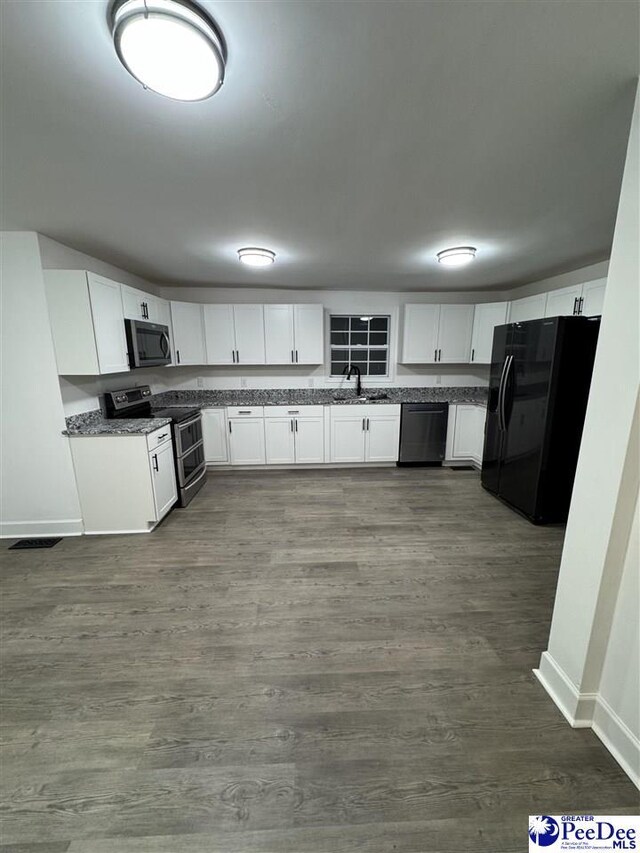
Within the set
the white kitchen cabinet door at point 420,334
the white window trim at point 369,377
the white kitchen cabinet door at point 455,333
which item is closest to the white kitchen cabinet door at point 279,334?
the white window trim at point 369,377

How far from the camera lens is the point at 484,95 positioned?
1.12 meters

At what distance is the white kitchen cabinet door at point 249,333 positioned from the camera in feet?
14.0

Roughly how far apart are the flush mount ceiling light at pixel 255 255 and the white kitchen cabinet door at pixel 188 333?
154 centimetres

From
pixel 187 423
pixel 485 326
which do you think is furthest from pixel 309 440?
pixel 485 326

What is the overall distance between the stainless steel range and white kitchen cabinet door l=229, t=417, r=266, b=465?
48cm

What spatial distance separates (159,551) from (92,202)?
2.51 metres

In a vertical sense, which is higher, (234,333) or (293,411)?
(234,333)

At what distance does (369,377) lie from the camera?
4.94 metres

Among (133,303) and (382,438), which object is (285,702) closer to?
(382,438)

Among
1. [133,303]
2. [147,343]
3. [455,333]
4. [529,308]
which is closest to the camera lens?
[133,303]

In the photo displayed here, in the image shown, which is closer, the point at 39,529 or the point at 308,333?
the point at 39,529

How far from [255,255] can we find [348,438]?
2.53 m

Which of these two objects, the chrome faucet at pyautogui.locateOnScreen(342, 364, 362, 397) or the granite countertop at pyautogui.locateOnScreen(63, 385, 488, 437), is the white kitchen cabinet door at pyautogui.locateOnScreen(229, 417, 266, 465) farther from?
the chrome faucet at pyautogui.locateOnScreen(342, 364, 362, 397)

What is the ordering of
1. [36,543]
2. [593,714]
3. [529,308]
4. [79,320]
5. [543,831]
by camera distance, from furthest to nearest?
[529,308]
[36,543]
[79,320]
[593,714]
[543,831]
